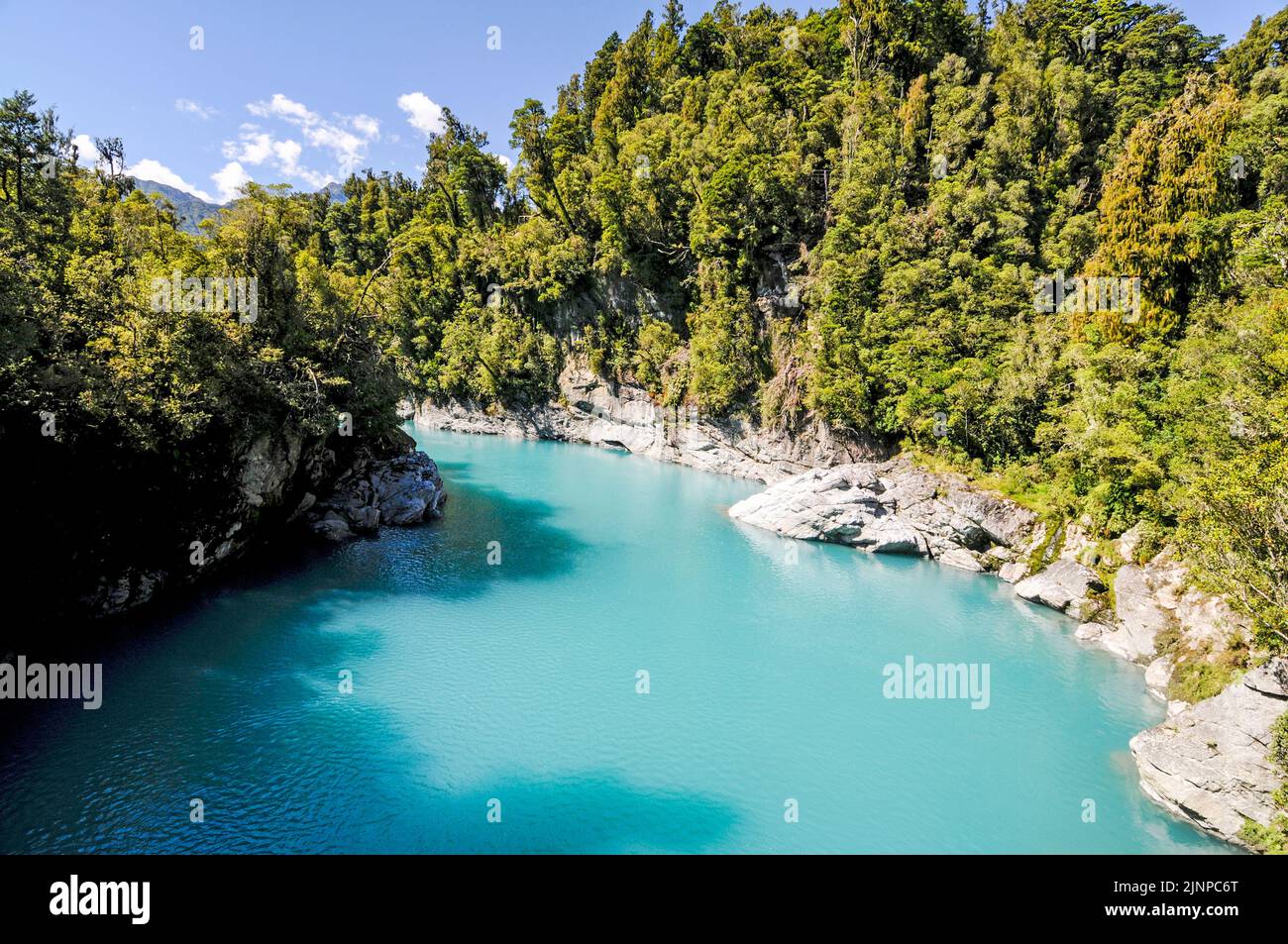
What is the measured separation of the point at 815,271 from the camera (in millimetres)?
32344

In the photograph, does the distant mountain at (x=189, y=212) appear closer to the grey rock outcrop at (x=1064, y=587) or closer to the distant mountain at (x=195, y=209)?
the distant mountain at (x=195, y=209)

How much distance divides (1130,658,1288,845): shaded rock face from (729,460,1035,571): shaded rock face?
433 inches

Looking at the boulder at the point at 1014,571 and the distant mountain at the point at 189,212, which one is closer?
the boulder at the point at 1014,571

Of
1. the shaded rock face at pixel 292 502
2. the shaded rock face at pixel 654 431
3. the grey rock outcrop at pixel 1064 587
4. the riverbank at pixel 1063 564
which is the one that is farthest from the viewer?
the shaded rock face at pixel 654 431

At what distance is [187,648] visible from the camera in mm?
13289

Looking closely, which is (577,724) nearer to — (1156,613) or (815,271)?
(1156,613)

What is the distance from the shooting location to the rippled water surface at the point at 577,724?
924 cm

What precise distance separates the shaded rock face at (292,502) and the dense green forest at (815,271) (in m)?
1.41

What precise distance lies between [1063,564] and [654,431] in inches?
1038

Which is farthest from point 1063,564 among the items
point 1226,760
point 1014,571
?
point 1226,760

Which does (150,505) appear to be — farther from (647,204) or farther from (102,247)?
(647,204)

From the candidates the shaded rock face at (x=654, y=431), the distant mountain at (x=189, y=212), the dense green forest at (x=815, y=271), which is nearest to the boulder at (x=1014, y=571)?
the dense green forest at (x=815, y=271)

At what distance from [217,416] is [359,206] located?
5595cm
